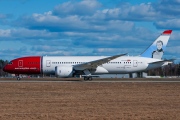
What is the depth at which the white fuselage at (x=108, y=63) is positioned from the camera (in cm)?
4962

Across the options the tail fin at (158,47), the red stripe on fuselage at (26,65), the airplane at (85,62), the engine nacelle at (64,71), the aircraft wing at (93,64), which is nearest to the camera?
the engine nacelle at (64,71)

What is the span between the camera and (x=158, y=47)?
175 feet

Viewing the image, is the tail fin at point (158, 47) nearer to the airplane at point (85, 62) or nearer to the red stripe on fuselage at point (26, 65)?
the airplane at point (85, 62)

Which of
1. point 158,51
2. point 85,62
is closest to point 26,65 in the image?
point 85,62

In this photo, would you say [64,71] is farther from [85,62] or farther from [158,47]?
[158,47]

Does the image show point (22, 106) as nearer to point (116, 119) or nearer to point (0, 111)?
point (0, 111)

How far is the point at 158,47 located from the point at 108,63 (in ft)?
24.9

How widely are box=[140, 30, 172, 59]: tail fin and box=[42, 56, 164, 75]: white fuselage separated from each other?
1.81 meters

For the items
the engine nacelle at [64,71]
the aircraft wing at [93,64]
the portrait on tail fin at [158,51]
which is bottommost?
the engine nacelle at [64,71]

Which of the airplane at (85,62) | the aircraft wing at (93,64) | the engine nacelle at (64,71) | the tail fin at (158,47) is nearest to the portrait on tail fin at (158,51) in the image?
the tail fin at (158,47)

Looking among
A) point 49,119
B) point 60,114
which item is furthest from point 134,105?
point 49,119

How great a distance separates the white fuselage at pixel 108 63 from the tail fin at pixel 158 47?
181 cm

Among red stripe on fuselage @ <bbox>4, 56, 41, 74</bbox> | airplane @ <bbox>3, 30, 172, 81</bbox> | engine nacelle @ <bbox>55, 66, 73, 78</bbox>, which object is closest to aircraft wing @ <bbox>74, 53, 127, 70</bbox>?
airplane @ <bbox>3, 30, 172, 81</bbox>

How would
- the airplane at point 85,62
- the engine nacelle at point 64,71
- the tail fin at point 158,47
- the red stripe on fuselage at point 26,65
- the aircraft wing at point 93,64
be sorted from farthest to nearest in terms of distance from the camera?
1. the tail fin at point 158,47
2. the red stripe on fuselage at point 26,65
3. the airplane at point 85,62
4. the aircraft wing at point 93,64
5. the engine nacelle at point 64,71
